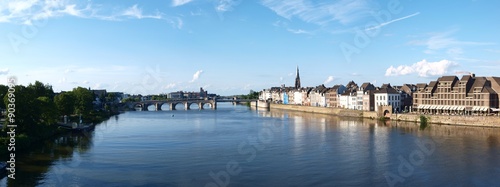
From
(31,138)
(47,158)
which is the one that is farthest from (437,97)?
(31,138)

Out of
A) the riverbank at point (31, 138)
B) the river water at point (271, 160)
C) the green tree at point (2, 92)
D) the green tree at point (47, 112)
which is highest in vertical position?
the green tree at point (2, 92)

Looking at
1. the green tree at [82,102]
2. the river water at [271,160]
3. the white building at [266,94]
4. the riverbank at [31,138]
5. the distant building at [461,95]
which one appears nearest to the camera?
the river water at [271,160]

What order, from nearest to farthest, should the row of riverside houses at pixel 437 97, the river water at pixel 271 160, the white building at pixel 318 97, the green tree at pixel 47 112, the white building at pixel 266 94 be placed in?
the river water at pixel 271 160 < the green tree at pixel 47 112 < the row of riverside houses at pixel 437 97 < the white building at pixel 318 97 < the white building at pixel 266 94

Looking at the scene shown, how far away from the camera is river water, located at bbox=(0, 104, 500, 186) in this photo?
23094 mm

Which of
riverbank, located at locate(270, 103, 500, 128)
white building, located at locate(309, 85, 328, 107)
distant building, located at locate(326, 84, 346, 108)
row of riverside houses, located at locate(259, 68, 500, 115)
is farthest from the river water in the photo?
white building, located at locate(309, 85, 328, 107)

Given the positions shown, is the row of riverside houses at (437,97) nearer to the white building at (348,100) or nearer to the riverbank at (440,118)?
the white building at (348,100)

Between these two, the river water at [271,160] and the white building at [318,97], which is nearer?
the river water at [271,160]

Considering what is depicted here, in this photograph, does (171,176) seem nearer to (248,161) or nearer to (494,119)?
(248,161)

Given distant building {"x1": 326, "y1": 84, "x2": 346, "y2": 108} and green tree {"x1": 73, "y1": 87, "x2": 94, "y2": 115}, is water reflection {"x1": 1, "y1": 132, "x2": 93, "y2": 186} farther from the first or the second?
distant building {"x1": 326, "y1": 84, "x2": 346, "y2": 108}

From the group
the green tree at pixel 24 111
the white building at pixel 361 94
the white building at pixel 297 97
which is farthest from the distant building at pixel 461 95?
the white building at pixel 297 97

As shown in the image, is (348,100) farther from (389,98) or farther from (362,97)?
(389,98)

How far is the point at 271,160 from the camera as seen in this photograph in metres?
28.8

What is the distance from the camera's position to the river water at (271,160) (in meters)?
23.1

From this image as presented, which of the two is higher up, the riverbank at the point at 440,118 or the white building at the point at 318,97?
the white building at the point at 318,97
